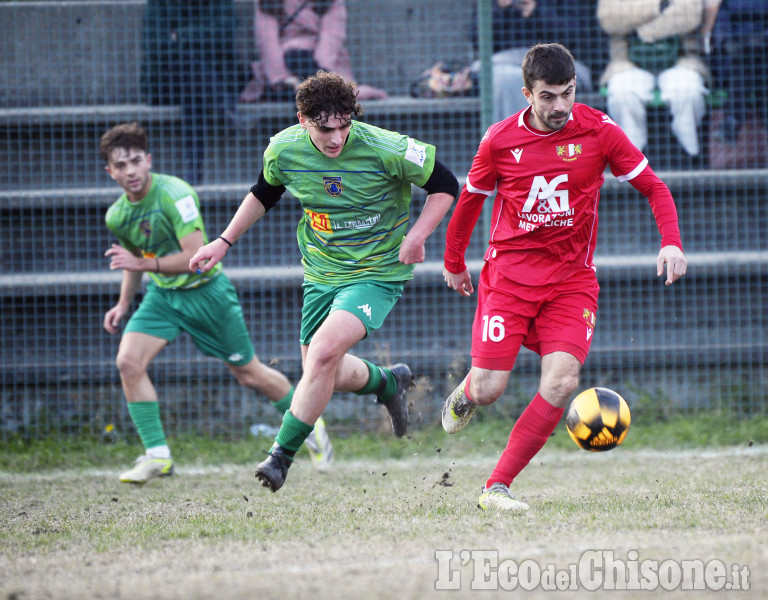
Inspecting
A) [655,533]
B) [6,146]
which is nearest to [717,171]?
[655,533]

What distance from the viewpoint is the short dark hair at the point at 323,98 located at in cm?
450

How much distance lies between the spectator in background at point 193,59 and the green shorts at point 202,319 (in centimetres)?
251

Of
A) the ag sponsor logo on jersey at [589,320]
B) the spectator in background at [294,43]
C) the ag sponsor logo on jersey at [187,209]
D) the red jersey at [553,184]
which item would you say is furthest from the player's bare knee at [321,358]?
the spectator in background at [294,43]

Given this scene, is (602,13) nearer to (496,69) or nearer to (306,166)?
(496,69)

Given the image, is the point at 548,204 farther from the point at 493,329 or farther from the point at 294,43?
the point at 294,43

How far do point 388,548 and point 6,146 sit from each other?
23.0 ft

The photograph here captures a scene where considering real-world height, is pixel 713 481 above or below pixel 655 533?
below

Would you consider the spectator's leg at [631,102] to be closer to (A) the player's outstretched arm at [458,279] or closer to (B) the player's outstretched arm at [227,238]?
(A) the player's outstretched arm at [458,279]

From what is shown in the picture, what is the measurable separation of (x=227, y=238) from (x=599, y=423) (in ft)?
7.10

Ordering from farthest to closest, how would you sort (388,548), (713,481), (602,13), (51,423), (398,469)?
(602,13)
(51,423)
(398,469)
(713,481)
(388,548)

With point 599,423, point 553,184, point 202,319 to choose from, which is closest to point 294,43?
point 202,319

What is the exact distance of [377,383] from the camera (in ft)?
17.7

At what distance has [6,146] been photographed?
8.93 metres

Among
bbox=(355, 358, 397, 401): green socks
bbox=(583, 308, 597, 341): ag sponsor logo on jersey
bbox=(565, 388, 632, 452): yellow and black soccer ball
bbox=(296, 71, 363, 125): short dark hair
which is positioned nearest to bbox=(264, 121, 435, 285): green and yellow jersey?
bbox=(296, 71, 363, 125): short dark hair
